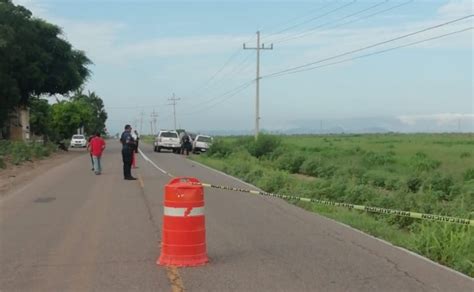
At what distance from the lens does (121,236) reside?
33.6 feet

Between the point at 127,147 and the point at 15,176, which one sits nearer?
the point at 127,147

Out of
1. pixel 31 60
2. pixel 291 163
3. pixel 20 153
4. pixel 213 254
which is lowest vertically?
pixel 291 163

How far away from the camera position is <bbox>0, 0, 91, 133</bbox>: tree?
4328 cm

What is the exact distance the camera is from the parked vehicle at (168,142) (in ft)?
176

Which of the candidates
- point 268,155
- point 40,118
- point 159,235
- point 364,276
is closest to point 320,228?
point 159,235

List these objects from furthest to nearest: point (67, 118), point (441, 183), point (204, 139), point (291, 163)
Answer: point (67, 118) < point (204, 139) < point (291, 163) < point (441, 183)

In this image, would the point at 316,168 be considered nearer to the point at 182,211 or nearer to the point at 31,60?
the point at 182,211

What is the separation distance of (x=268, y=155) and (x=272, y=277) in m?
36.2

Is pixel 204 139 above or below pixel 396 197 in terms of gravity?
above

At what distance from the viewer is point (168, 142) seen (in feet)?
176

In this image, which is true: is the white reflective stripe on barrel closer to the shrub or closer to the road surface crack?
the road surface crack

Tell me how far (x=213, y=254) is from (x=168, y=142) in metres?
45.2

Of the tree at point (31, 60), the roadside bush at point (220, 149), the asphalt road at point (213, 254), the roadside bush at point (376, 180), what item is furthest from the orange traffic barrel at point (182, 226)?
the roadside bush at point (220, 149)

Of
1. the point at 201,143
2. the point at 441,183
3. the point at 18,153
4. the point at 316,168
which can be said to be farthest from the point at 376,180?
the point at 201,143
